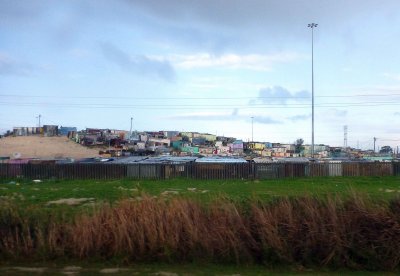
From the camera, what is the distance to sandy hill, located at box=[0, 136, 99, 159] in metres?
91.9

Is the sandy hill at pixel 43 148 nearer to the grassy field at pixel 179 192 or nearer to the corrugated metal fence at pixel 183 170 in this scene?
the corrugated metal fence at pixel 183 170

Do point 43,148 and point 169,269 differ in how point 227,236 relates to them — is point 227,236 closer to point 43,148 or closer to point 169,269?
point 169,269

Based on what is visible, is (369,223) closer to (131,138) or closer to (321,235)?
(321,235)

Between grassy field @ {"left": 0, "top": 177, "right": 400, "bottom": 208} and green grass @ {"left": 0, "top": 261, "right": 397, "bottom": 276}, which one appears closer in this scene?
green grass @ {"left": 0, "top": 261, "right": 397, "bottom": 276}

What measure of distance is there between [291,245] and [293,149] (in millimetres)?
130674

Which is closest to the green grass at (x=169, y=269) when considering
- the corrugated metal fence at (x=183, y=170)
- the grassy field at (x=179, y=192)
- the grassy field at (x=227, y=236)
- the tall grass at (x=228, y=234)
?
the grassy field at (x=227, y=236)

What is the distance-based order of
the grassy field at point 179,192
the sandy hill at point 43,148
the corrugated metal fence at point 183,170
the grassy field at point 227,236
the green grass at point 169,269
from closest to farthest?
the green grass at point 169,269, the grassy field at point 227,236, the grassy field at point 179,192, the corrugated metal fence at point 183,170, the sandy hill at point 43,148

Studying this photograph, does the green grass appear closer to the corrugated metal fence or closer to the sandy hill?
the corrugated metal fence

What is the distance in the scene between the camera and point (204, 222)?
9.48 m

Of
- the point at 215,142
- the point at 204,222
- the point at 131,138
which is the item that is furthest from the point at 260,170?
the point at 215,142

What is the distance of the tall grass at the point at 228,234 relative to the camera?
8875mm

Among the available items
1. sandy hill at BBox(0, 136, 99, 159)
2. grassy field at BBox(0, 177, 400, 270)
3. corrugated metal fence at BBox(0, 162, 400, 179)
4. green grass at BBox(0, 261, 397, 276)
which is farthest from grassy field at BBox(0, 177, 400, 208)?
sandy hill at BBox(0, 136, 99, 159)

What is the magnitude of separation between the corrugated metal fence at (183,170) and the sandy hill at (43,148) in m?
51.3

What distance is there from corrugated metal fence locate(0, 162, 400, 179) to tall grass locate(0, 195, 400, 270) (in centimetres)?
2901
